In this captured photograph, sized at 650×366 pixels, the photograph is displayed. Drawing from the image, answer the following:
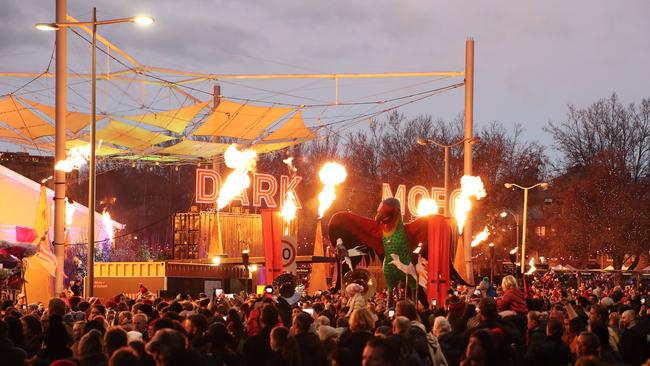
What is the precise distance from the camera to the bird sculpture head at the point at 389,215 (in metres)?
20.6

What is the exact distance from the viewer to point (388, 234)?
20828 mm

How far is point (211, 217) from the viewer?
44.9 m

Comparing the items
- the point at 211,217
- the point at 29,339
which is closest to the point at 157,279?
the point at 211,217

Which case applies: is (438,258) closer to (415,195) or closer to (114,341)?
(114,341)

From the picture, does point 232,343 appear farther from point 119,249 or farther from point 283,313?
point 119,249

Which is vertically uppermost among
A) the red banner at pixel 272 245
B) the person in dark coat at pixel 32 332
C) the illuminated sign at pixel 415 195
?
the illuminated sign at pixel 415 195

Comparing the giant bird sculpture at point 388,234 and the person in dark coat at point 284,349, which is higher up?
the giant bird sculpture at point 388,234

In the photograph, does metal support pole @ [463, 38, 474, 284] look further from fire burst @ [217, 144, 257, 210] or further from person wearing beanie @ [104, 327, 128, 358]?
person wearing beanie @ [104, 327, 128, 358]

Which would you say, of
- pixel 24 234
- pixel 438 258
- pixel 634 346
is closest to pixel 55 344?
pixel 634 346

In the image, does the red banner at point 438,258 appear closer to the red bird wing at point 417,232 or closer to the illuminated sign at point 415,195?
the red bird wing at point 417,232

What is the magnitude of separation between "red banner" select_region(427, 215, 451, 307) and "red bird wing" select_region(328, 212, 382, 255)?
129cm

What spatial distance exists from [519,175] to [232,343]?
200 ft

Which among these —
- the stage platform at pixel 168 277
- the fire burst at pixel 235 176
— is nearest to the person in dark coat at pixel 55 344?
the stage platform at pixel 168 277

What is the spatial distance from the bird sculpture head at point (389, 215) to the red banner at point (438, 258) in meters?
0.93
